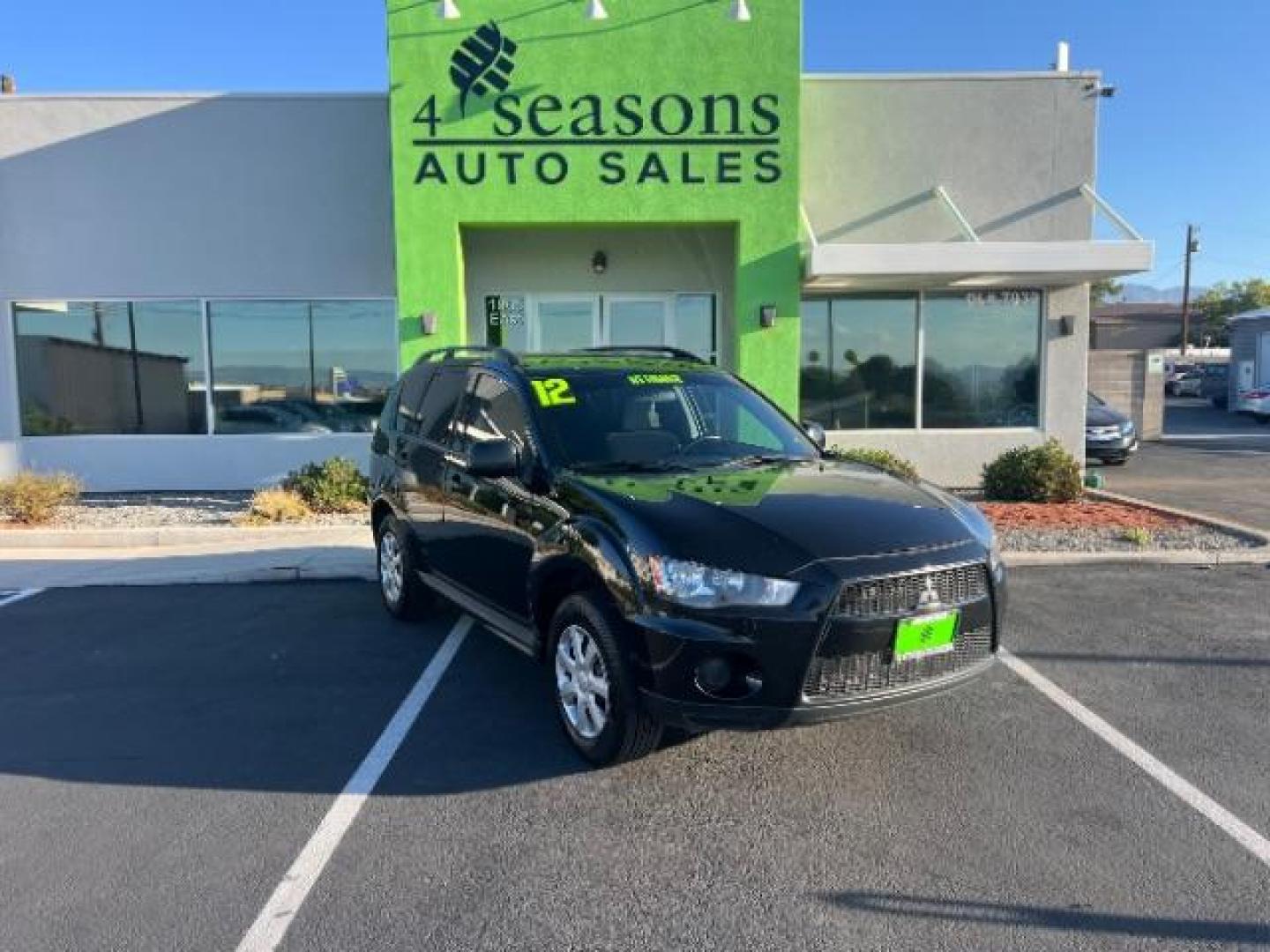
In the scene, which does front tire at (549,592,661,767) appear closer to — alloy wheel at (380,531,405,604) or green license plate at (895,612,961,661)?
green license plate at (895,612,961,661)

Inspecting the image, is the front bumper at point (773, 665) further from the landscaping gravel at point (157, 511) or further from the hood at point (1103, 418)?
the hood at point (1103, 418)

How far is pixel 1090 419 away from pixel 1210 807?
Result: 14.4m

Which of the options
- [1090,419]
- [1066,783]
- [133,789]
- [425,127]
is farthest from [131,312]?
[1090,419]

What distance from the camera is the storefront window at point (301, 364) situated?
12.7m

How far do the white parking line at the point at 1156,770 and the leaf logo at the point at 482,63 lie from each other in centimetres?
879

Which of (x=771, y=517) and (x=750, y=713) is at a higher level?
(x=771, y=517)

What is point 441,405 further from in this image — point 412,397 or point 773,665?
point 773,665

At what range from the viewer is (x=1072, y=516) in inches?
396

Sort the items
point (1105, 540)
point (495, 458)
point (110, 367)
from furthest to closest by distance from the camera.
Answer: point (110, 367)
point (1105, 540)
point (495, 458)

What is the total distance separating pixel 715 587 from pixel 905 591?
0.79m

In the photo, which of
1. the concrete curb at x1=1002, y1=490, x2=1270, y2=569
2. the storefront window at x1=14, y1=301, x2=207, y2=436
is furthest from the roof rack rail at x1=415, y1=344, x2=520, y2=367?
the storefront window at x1=14, y1=301, x2=207, y2=436

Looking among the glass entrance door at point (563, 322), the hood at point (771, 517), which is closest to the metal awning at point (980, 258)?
the glass entrance door at point (563, 322)

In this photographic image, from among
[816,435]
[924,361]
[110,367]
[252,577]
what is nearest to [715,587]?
[816,435]

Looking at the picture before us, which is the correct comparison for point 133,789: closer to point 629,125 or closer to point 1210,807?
point 1210,807
